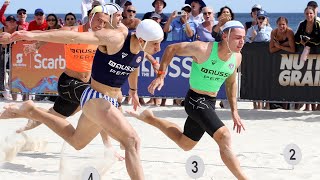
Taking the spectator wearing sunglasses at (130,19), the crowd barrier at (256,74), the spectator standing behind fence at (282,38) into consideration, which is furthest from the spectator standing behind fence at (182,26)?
the spectator standing behind fence at (282,38)

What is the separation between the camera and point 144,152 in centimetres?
847

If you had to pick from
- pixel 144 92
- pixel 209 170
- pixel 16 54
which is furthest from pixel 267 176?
pixel 16 54

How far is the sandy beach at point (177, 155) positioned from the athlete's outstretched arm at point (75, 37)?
175 centimetres

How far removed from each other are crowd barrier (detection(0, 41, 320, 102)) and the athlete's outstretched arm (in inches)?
291

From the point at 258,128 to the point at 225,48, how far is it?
4807 mm

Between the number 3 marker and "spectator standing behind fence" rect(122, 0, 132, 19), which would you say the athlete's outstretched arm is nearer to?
the number 3 marker

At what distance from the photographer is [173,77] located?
13648 millimetres

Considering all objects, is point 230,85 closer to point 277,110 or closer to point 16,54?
point 277,110

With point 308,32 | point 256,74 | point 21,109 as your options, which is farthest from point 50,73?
point 21,109

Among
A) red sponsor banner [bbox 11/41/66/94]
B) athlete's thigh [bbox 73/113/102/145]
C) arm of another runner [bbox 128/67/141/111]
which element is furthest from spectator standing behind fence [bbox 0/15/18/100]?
athlete's thigh [bbox 73/113/102/145]

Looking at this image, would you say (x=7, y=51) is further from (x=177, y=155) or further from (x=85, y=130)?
(x=85, y=130)

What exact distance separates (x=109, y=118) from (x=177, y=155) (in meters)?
2.72

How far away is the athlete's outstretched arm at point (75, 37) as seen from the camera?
4891mm

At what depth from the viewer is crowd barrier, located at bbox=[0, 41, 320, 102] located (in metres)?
12.6
